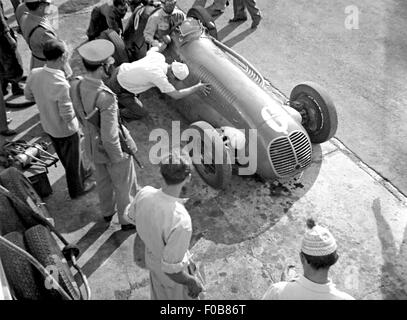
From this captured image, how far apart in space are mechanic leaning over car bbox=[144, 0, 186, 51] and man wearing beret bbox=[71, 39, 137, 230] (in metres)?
2.00

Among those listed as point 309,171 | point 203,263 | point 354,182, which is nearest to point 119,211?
point 203,263

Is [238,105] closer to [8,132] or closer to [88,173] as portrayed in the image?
[88,173]

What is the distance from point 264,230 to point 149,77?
2.11 m

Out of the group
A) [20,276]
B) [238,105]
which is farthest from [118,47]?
[20,276]

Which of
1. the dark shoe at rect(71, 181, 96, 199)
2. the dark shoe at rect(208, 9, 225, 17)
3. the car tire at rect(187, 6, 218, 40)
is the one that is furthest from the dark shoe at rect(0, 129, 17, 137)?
the dark shoe at rect(208, 9, 225, 17)

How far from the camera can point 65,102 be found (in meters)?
5.09

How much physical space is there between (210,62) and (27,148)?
245 cm

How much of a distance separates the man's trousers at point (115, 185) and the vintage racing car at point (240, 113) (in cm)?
99

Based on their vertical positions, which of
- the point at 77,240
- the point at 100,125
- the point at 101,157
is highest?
the point at 100,125

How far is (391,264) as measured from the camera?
5148mm

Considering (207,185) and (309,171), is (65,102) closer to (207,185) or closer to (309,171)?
(207,185)

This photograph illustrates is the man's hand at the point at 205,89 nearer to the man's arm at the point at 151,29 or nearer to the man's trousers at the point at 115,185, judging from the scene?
the man's arm at the point at 151,29

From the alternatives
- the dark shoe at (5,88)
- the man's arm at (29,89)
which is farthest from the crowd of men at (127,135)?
the dark shoe at (5,88)

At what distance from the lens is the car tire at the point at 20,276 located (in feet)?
13.1
